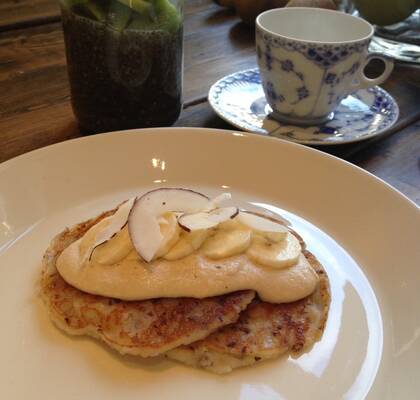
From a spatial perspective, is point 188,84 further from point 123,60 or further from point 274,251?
point 274,251

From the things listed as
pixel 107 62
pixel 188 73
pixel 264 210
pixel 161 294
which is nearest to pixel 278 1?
pixel 188 73

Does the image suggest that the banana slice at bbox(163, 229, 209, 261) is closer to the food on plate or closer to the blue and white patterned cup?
the food on plate

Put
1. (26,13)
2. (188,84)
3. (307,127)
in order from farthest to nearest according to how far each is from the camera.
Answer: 1. (26,13)
2. (188,84)
3. (307,127)

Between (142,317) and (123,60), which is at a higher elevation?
(123,60)

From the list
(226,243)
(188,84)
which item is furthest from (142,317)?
(188,84)

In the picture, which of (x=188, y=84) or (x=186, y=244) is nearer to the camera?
(x=186, y=244)
